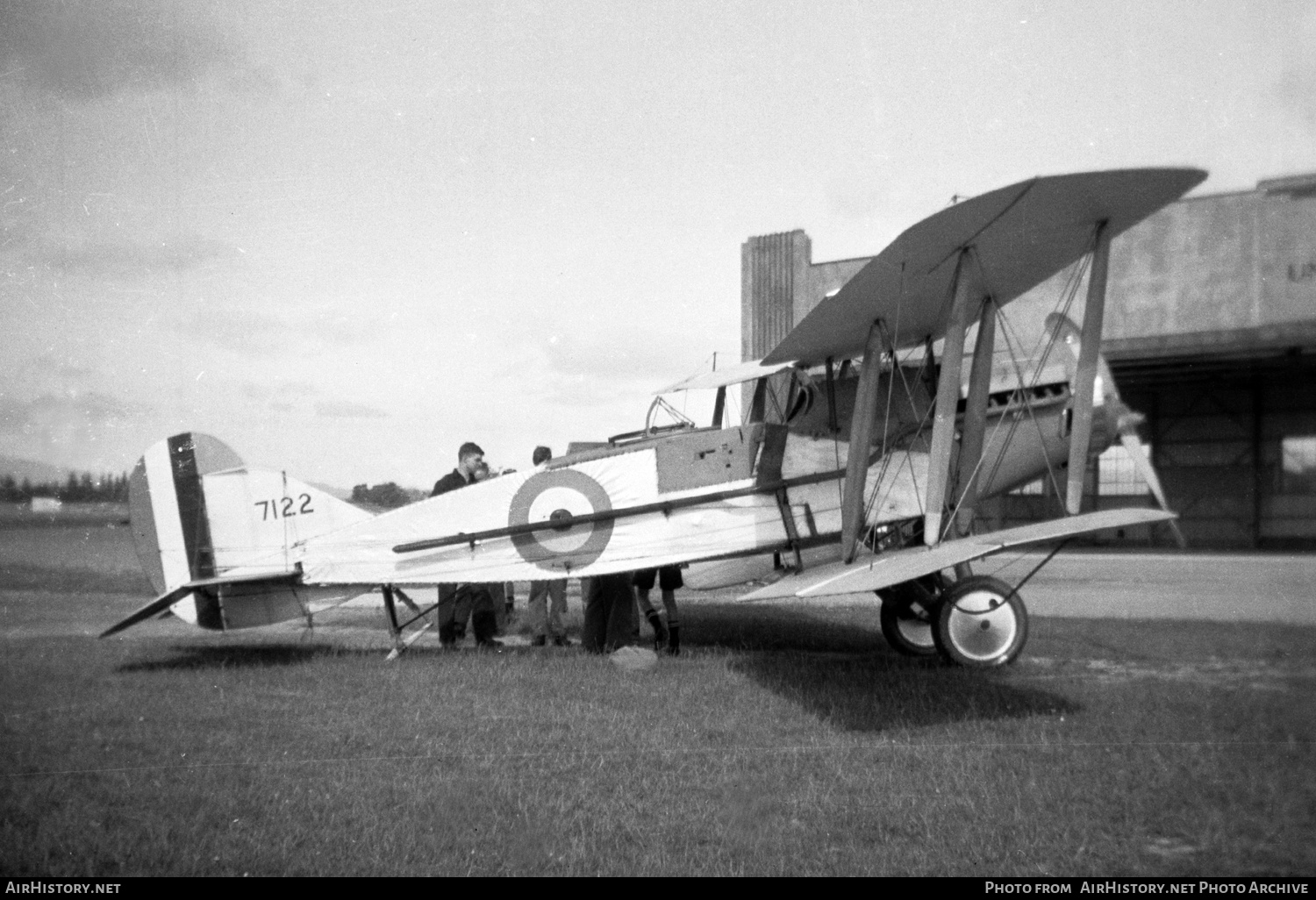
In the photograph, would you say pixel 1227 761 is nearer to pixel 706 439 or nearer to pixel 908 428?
pixel 908 428

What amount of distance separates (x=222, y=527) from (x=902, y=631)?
17.9 feet

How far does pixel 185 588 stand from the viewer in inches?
241

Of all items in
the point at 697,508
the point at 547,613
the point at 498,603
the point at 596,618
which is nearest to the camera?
the point at 697,508

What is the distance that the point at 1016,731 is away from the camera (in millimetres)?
3990

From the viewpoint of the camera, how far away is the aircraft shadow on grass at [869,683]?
14.4ft

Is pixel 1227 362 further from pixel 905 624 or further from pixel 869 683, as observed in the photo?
pixel 905 624

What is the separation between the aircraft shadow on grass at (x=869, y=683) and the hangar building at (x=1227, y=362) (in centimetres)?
128

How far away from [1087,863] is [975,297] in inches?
140

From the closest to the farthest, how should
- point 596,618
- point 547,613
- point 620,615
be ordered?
point 620,615, point 596,618, point 547,613

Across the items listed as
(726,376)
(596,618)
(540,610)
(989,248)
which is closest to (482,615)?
(540,610)

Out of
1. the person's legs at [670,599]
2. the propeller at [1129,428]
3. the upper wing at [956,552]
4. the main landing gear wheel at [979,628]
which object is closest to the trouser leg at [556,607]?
the person's legs at [670,599]

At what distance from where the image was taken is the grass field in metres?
2.69

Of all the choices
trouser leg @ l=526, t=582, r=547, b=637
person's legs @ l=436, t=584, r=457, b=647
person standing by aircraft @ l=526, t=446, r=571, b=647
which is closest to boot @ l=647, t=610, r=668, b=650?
person standing by aircraft @ l=526, t=446, r=571, b=647

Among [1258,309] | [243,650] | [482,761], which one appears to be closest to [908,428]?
[1258,309]
